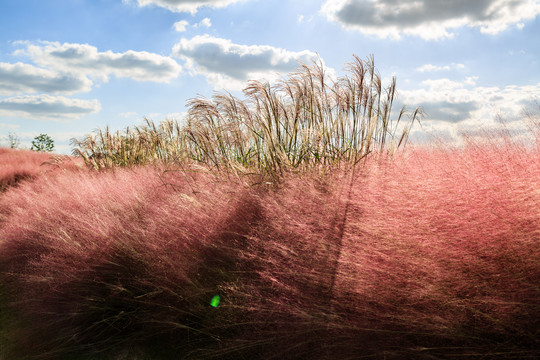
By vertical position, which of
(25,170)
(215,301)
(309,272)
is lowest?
(215,301)

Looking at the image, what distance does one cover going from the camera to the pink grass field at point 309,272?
1436 millimetres

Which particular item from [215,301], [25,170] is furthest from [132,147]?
[215,301]

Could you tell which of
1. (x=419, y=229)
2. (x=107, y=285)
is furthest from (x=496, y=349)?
(x=107, y=285)

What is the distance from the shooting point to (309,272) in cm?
171

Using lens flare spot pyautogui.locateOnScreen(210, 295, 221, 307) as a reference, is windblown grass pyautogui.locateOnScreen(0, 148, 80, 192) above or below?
above

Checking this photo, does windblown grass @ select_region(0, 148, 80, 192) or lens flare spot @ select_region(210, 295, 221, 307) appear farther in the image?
windblown grass @ select_region(0, 148, 80, 192)

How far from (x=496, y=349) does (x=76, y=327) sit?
2127 millimetres

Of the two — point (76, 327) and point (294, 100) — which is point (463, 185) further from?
point (76, 327)

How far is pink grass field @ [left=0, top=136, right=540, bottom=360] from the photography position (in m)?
1.44

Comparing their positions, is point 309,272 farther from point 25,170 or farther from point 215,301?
point 25,170

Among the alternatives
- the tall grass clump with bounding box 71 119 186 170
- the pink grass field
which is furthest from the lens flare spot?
the tall grass clump with bounding box 71 119 186 170

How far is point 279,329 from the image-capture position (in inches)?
63.6

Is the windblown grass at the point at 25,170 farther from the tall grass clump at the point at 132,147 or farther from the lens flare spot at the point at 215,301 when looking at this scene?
the lens flare spot at the point at 215,301

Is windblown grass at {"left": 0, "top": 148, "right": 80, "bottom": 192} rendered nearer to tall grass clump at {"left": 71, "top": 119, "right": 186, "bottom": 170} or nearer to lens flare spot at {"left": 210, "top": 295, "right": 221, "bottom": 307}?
tall grass clump at {"left": 71, "top": 119, "right": 186, "bottom": 170}
